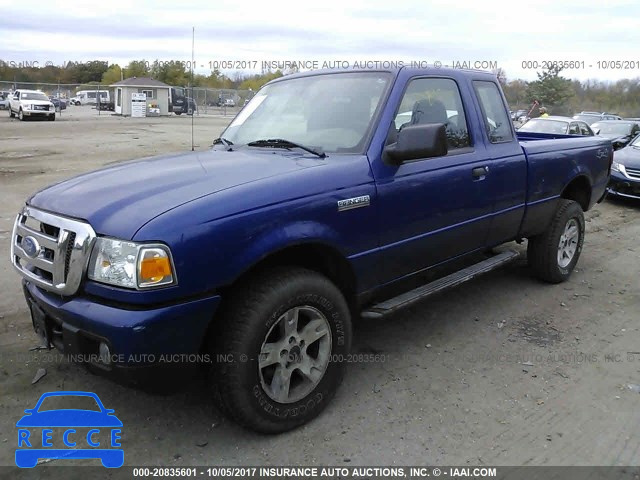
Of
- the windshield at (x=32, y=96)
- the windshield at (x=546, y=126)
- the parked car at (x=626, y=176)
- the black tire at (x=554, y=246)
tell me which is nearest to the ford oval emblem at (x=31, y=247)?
the black tire at (x=554, y=246)

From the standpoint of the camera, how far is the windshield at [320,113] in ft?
11.5

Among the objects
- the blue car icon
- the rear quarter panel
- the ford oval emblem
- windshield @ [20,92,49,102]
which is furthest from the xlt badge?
windshield @ [20,92,49,102]

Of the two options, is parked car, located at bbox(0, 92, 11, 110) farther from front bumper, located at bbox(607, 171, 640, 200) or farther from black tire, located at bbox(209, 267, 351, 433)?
black tire, located at bbox(209, 267, 351, 433)

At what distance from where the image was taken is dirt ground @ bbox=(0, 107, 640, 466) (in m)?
2.84

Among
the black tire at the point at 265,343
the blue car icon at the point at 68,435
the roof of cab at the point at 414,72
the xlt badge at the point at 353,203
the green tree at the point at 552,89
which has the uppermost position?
the green tree at the point at 552,89

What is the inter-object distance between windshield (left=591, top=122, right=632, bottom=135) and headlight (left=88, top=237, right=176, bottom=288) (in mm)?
15810

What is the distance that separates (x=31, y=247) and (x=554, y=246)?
4.43m

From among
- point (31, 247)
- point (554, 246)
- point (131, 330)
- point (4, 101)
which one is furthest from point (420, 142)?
point (4, 101)

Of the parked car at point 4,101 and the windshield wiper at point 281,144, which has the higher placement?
the parked car at point 4,101

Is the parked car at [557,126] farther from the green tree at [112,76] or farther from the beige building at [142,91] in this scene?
the green tree at [112,76]

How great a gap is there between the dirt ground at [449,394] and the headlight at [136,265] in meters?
0.99

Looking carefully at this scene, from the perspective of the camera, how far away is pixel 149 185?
9.48ft

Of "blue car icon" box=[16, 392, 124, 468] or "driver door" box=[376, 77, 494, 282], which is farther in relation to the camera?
"driver door" box=[376, 77, 494, 282]

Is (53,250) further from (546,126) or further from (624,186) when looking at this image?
(546,126)
